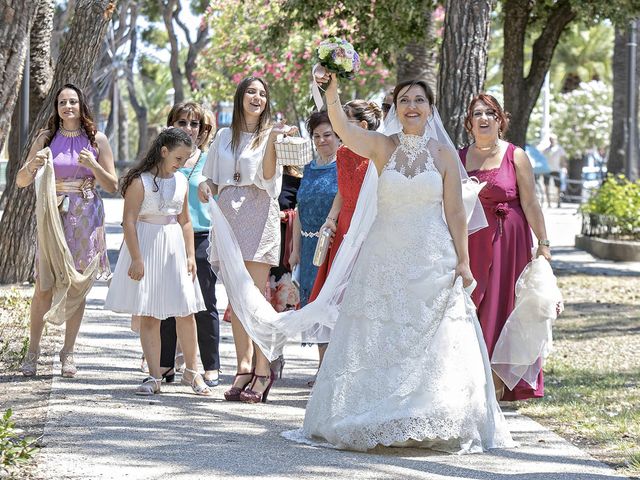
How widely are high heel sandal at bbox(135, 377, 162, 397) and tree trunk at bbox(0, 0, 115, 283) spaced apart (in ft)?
19.2

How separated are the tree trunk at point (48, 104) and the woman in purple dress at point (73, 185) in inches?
186

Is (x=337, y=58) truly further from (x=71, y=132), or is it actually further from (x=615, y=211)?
(x=615, y=211)

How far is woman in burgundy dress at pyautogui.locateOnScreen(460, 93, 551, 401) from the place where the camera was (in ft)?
28.6

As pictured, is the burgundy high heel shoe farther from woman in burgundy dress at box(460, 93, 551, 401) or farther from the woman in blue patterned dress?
woman in burgundy dress at box(460, 93, 551, 401)

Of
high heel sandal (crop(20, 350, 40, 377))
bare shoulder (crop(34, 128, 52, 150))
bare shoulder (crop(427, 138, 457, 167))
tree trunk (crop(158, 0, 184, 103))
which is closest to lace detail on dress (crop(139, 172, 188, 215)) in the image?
bare shoulder (crop(34, 128, 52, 150))

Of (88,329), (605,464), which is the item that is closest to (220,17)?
(88,329)

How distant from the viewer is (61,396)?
8.32 metres

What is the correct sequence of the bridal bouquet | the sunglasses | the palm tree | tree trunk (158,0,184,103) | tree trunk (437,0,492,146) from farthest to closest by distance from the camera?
1. the palm tree
2. tree trunk (158,0,184,103)
3. tree trunk (437,0,492,146)
4. the sunglasses
5. the bridal bouquet

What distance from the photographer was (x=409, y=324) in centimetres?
707

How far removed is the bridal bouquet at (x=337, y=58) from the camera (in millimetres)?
7027

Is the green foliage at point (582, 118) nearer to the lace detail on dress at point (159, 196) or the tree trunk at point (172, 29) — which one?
the tree trunk at point (172, 29)

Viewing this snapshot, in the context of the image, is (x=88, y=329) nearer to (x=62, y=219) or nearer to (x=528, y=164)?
(x=62, y=219)

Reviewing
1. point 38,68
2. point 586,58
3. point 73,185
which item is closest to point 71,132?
point 73,185

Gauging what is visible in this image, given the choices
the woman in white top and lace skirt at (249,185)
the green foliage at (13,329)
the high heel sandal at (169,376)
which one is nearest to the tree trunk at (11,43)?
the woman in white top and lace skirt at (249,185)
